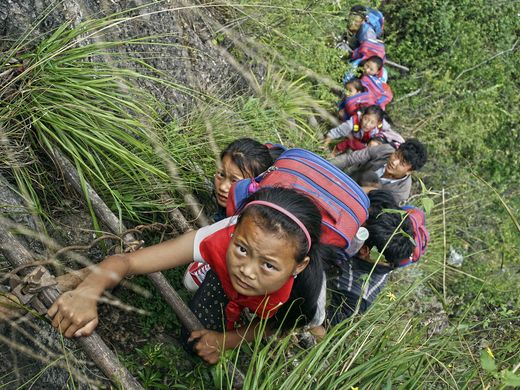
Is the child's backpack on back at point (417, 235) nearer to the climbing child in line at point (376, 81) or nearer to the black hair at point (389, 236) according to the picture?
the black hair at point (389, 236)

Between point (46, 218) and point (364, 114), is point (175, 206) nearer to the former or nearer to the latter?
point (46, 218)

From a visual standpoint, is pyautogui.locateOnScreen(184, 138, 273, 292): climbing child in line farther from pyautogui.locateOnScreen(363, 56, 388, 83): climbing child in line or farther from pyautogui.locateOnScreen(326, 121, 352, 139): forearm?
pyautogui.locateOnScreen(363, 56, 388, 83): climbing child in line

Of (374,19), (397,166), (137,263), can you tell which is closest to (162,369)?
(137,263)

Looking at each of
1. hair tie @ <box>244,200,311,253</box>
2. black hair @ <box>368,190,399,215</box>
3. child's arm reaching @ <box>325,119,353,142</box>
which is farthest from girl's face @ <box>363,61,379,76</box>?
hair tie @ <box>244,200,311,253</box>

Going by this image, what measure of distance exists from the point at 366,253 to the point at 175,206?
3.53ft

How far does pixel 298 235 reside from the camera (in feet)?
6.07

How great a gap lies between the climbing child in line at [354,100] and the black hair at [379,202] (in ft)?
6.91

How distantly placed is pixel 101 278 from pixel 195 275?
0.84 m

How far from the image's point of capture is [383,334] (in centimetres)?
205

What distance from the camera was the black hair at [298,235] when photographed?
1823mm

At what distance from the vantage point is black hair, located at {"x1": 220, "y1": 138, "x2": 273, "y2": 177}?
8.91 feet

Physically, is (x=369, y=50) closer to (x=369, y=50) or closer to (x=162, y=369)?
(x=369, y=50)

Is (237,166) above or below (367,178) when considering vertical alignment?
above

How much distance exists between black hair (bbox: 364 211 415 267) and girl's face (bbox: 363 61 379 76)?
316 centimetres
